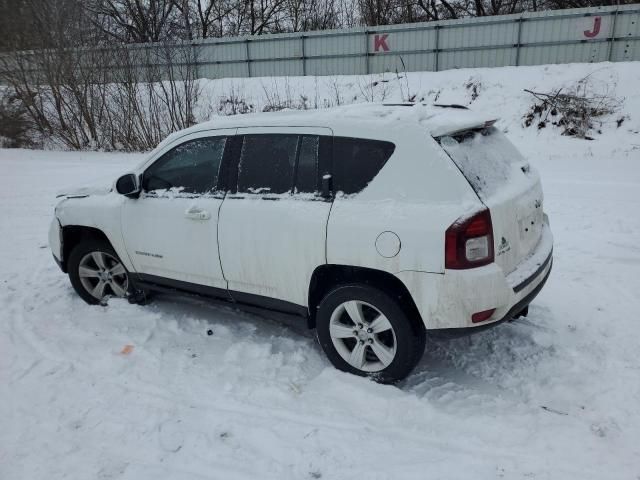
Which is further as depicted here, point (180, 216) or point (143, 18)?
point (143, 18)

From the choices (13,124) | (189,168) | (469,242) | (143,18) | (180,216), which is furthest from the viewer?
(143,18)

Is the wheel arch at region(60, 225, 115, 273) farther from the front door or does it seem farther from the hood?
the front door

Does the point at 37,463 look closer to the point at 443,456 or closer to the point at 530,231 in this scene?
the point at 443,456

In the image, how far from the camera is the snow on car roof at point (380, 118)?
3.21 meters

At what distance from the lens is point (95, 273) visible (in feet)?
15.8

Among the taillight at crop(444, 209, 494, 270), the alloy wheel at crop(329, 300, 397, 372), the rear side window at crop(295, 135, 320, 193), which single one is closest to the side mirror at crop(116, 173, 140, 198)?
the rear side window at crop(295, 135, 320, 193)

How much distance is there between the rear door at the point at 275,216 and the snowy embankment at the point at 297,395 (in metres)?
0.61

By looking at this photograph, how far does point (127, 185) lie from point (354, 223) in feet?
7.30

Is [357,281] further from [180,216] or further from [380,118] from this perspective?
[180,216]

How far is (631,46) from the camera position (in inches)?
622

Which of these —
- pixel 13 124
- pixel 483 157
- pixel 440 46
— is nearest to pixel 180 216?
pixel 483 157

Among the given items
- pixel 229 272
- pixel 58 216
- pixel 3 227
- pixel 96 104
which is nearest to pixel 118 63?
pixel 96 104

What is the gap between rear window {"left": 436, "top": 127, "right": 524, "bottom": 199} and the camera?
306 centimetres

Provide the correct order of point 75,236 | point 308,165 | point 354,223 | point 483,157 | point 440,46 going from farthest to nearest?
1. point 440,46
2. point 75,236
3. point 308,165
4. point 483,157
5. point 354,223
